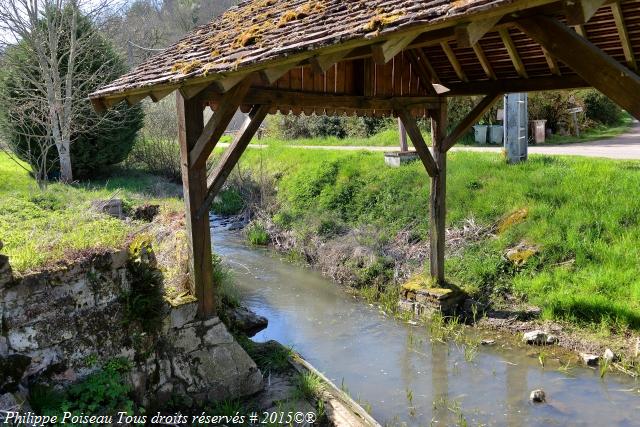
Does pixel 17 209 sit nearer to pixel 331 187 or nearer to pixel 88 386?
pixel 88 386

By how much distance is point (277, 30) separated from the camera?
479 cm

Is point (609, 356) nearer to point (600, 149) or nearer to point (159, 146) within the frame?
point (600, 149)

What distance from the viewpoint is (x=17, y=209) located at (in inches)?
305

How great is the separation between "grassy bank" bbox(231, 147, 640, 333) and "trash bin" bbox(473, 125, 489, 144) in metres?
4.50

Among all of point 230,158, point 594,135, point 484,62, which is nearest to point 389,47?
point 230,158

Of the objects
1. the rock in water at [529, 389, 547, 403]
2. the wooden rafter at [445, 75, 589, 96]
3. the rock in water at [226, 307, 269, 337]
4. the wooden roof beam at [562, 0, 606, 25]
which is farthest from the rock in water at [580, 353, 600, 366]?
the wooden roof beam at [562, 0, 606, 25]

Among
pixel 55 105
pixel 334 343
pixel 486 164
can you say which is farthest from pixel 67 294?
pixel 55 105

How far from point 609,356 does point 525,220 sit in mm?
3259

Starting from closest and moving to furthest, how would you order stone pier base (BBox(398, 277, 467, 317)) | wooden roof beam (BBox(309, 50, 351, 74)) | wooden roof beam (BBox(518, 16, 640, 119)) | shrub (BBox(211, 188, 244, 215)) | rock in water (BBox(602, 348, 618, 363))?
wooden roof beam (BBox(518, 16, 640, 119)), wooden roof beam (BBox(309, 50, 351, 74)), rock in water (BBox(602, 348, 618, 363)), stone pier base (BBox(398, 277, 467, 317)), shrub (BBox(211, 188, 244, 215))

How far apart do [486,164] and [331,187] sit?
162 inches

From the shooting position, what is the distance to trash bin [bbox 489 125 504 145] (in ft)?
54.9

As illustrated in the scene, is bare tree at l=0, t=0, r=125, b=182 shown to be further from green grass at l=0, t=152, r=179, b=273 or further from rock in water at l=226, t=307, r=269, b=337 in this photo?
rock in water at l=226, t=307, r=269, b=337

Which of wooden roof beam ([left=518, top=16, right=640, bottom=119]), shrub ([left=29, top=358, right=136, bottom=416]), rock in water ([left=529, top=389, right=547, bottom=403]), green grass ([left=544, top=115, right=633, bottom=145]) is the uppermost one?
wooden roof beam ([left=518, top=16, right=640, bottom=119])

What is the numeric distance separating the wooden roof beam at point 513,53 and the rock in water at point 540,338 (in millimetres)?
3417
